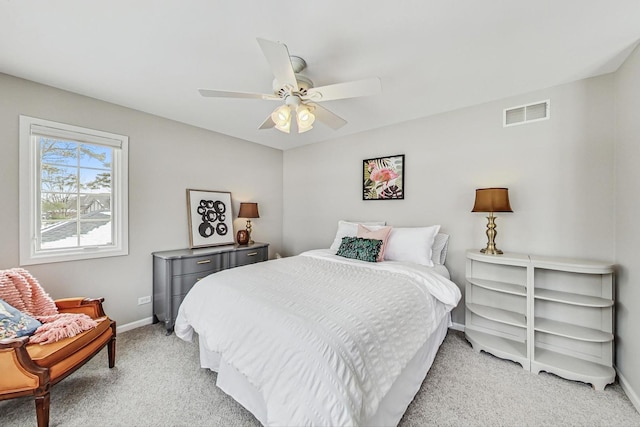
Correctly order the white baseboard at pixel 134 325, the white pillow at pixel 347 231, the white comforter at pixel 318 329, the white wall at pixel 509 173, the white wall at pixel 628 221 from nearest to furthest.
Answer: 1. the white comforter at pixel 318 329
2. the white wall at pixel 628 221
3. the white wall at pixel 509 173
4. the white baseboard at pixel 134 325
5. the white pillow at pixel 347 231

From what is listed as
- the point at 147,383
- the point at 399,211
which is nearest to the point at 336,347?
the point at 147,383

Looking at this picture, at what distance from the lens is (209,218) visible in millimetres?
3598

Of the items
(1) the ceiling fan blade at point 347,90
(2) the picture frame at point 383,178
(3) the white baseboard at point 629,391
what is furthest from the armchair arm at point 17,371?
(3) the white baseboard at point 629,391

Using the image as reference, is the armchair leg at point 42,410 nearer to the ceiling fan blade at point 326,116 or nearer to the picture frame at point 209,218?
the picture frame at point 209,218

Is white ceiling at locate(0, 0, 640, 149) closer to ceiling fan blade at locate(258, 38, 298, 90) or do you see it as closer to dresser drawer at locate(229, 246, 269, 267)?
ceiling fan blade at locate(258, 38, 298, 90)

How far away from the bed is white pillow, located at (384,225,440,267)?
371 millimetres

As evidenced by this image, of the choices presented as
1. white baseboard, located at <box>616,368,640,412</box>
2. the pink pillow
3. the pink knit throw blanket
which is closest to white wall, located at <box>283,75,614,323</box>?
the pink pillow

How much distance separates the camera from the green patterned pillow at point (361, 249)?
2.74m

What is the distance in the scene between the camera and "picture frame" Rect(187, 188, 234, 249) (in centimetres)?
342

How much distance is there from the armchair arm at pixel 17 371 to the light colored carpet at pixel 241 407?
0.93ft

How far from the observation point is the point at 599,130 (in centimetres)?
221

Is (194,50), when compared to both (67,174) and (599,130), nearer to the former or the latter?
(67,174)

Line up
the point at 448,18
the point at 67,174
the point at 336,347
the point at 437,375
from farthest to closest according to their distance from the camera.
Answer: the point at 67,174 → the point at 437,375 → the point at 448,18 → the point at 336,347

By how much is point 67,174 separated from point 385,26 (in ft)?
10.5
